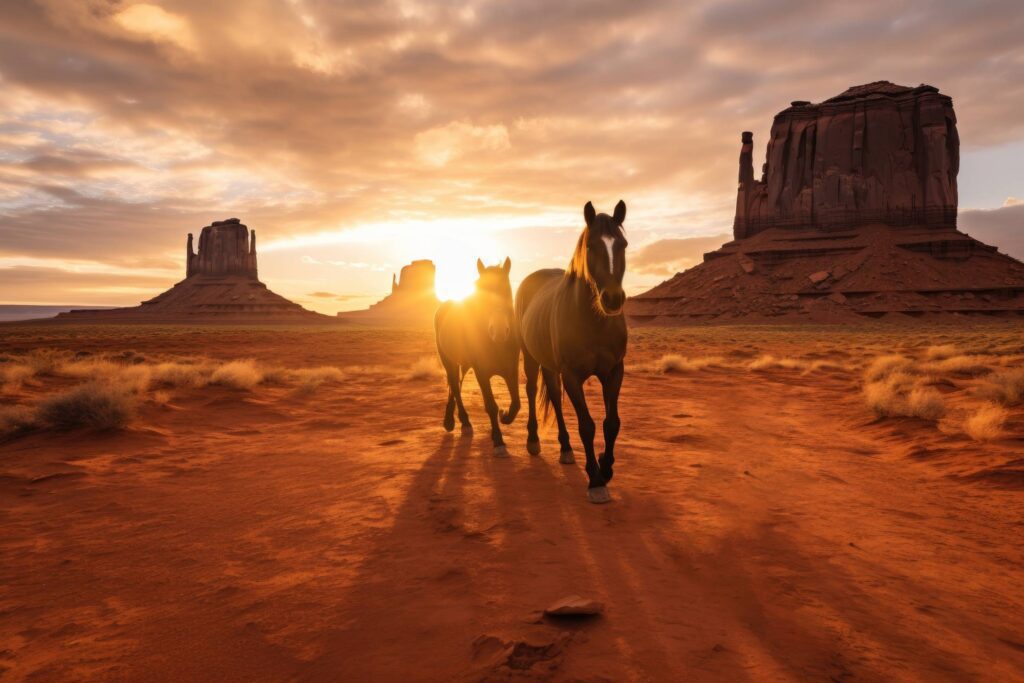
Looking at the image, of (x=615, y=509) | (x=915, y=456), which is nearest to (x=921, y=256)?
(x=915, y=456)

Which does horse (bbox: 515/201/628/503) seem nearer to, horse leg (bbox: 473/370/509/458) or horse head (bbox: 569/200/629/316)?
horse head (bbox: 569/200/629/316)

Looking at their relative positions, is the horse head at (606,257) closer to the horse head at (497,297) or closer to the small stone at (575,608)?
the horse head at (497,297)

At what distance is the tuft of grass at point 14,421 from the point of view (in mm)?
6727

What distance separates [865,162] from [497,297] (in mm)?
94203

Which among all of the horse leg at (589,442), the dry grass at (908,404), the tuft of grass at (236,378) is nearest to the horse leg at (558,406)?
the horse leg at (589,442)

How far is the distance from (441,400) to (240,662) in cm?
876

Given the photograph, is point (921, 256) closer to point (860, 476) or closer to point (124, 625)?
point (860, 476)

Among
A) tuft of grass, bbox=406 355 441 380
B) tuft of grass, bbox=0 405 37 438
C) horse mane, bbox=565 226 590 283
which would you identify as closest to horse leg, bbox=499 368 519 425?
horse mane, bbox=565 226 590 283

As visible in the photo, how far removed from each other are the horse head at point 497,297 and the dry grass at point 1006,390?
8.43m

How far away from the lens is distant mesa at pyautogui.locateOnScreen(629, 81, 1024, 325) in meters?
58.7

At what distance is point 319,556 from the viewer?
3.59 metres

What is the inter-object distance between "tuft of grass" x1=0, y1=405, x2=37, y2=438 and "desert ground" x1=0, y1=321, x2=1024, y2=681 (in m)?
0.03

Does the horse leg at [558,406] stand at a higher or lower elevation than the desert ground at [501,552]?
higher

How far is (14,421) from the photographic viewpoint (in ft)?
22.5
